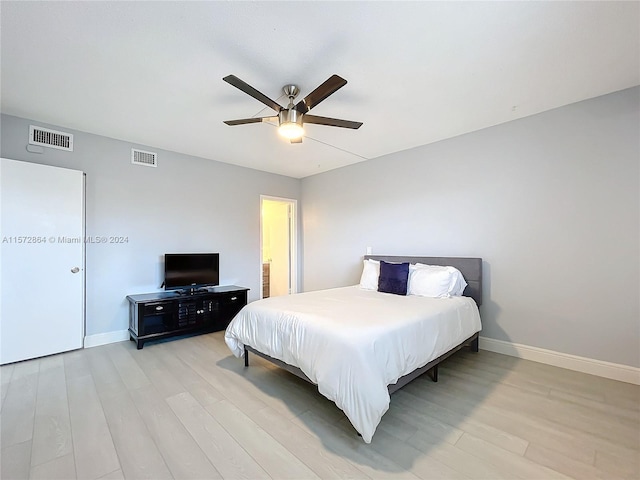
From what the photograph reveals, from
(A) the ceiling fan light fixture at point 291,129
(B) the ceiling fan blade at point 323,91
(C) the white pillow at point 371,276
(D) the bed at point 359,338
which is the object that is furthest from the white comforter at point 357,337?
(B) the ceiling fan blade at point 323,91

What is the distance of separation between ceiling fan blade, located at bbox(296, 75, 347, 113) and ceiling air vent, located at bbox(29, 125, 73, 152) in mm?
3009

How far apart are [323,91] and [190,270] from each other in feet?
10.4

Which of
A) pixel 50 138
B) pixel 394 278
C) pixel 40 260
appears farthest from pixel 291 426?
pixel 50 138

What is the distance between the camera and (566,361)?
2.85 meters

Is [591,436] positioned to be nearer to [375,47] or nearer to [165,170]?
[375,47]

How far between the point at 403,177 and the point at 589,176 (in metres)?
2.01

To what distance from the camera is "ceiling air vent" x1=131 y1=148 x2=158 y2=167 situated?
3.83m

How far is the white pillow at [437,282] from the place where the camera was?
10.3 feet

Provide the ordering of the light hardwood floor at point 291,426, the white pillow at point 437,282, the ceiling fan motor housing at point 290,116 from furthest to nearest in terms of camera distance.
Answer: the white pillow at point 437,282
the ceiling fan motor housing at point 290,116
the light hardwood floor at point 291,426

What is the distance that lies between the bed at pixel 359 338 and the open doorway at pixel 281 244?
2.52m

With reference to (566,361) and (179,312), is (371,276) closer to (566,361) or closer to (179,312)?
(566,361)

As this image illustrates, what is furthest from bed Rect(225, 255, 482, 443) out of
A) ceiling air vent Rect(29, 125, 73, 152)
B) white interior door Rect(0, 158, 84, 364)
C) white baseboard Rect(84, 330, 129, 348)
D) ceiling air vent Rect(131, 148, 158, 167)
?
ceiling air vent Rect(29, 125, 73, 152)

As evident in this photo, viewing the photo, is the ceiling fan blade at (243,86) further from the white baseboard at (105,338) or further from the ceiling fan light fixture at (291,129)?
the white baseboard at (105,338)

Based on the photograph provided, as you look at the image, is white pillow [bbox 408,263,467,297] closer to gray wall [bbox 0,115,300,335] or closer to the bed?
the bed
